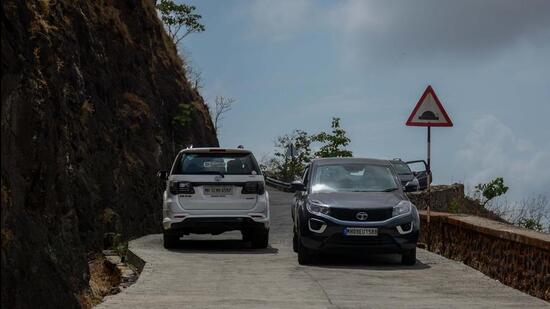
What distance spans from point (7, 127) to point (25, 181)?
2.45 ft

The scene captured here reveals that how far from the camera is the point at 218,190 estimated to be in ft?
49.8

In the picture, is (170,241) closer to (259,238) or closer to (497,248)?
(259,238)

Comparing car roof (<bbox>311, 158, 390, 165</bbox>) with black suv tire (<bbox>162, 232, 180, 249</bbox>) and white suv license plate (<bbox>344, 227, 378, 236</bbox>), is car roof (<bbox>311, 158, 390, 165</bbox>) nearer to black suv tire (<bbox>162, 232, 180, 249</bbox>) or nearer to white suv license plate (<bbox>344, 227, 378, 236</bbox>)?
white suv license plate (<bbox>344, 227, 378, 236</bbox>)

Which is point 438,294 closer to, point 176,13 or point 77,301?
point 77,301

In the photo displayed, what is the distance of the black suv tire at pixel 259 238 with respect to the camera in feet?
51.3

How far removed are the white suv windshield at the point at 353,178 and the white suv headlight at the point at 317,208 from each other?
0.63 metres

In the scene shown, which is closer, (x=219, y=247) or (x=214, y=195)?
(x=214, y=195)

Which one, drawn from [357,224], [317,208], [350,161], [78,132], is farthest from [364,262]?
[78,132]

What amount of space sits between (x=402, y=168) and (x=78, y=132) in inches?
657

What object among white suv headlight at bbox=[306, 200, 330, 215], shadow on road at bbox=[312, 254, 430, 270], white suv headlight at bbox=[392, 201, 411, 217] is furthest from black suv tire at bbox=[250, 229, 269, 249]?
white suv headlight at bbox=[392, 201, 411, 217]

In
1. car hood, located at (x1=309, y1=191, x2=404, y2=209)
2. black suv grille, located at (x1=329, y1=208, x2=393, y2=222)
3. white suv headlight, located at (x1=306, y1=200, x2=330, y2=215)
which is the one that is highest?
car hood, located at (x1=309, y1=191, x2=404, y2=209)

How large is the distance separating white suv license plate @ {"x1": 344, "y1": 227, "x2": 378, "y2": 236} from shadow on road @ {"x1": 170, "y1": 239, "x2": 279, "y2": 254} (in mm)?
Answer: 2860

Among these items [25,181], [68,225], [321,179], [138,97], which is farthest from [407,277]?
[138,97]

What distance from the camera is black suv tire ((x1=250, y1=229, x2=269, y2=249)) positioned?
615 inches
